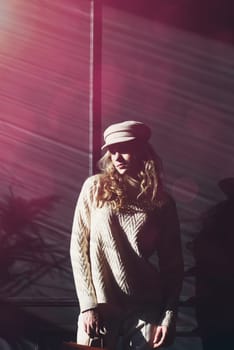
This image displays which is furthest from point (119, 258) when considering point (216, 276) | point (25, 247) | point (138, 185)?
point (216, 276)

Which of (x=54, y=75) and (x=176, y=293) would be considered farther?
(x=54, y=75)

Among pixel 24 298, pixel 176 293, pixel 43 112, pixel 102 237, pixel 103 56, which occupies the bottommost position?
pixel 24 298

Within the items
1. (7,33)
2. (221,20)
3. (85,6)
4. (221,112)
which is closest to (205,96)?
(221,112)

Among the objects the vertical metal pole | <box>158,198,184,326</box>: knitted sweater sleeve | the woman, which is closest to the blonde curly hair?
the woman

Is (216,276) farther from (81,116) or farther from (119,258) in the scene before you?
(81,116)

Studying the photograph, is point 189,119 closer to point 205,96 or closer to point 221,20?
point 205,96

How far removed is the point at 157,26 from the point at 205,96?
2.10 ft

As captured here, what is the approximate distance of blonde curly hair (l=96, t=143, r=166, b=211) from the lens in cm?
355

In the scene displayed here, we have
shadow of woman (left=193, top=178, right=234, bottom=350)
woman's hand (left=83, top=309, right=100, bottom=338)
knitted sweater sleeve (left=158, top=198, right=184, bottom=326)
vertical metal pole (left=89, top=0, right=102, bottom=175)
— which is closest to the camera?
woman's hand (left=83, top=309, right=100, bottom=338)

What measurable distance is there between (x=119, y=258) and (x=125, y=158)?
608 millimetres

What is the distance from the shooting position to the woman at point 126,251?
3506 millimetres

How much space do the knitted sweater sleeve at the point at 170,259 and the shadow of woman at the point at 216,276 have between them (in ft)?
3.19

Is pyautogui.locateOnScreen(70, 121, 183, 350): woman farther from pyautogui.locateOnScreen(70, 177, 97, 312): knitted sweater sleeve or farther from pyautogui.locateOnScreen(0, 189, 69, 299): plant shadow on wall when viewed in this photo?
pyautogui.locateOnScreen(0, 189, 69, 299): plant shadow on wall

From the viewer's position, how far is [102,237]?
351 centimetres
